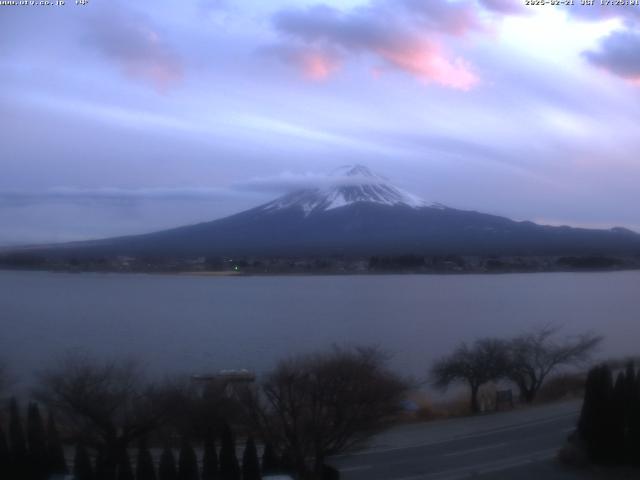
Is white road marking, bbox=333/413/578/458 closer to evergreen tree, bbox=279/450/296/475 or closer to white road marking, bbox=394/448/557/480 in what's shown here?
white road marking, bbox=394/448/557/480

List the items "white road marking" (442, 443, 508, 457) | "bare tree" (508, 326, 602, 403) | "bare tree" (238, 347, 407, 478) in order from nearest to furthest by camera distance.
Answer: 1. "bare tree" (238, 347, 407, 478)
2. "white road marking" (442, 443, 508, 457)
3. "bare tree" (508, 326, 602, 403)

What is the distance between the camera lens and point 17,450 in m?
7.09

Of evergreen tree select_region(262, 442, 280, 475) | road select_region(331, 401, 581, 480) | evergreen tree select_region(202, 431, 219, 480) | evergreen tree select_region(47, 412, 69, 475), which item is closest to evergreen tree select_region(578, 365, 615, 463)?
road select_region(331, 401, 581, 480)

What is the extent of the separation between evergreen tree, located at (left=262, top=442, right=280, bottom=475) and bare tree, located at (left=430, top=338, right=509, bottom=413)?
24.0 feet

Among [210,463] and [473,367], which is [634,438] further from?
[473,367]

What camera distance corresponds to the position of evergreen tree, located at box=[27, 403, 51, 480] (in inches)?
277

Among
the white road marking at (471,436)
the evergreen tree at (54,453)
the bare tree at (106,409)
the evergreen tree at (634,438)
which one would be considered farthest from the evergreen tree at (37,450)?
the evergreen tree at (634,438)

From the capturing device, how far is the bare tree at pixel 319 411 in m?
7.72

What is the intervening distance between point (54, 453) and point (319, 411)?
94.1 inches

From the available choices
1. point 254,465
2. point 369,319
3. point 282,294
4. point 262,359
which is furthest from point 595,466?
point 282,294

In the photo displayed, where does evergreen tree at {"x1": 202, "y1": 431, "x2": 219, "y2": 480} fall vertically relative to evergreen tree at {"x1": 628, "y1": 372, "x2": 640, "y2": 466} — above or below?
above

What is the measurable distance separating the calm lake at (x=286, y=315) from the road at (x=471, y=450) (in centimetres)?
326

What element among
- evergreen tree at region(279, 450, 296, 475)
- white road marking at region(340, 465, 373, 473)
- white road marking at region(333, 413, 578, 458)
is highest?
evergreen tree at region(279, 450, 296, 475)

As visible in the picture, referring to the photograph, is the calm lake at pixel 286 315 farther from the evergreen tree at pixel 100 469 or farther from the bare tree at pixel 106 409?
the evergreen tree at pixel 100 469
